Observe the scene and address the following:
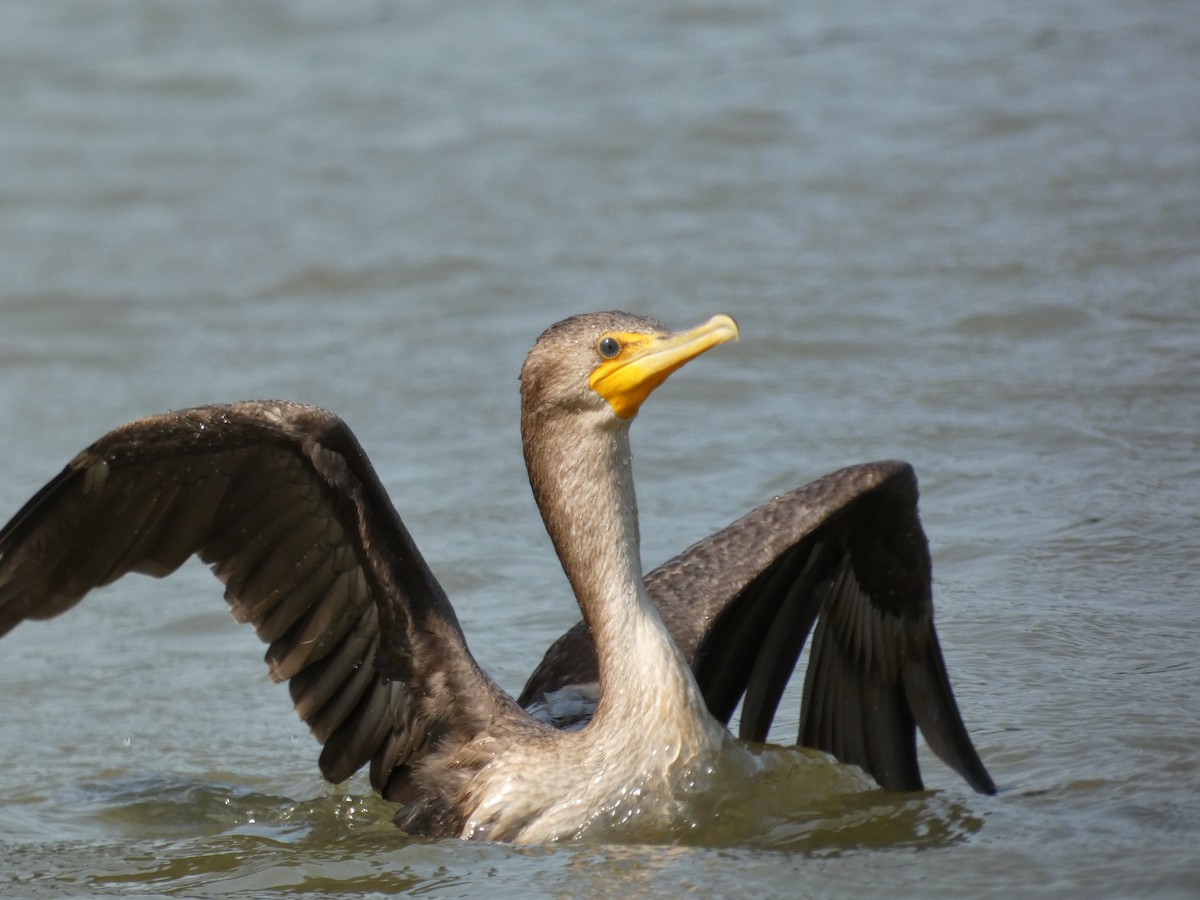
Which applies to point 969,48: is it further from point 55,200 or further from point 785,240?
point 55,200

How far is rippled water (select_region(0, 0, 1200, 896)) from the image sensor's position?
6.00m

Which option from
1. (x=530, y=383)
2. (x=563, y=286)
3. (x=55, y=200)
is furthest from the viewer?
(x=55, y=200)

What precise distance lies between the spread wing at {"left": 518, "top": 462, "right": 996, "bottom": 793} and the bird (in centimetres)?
1

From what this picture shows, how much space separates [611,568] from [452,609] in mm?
498

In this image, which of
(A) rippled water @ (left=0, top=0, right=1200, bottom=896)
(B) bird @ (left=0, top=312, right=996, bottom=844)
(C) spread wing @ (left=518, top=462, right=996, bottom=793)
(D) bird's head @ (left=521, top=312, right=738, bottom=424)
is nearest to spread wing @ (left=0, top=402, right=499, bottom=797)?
(B) bird @ (left=0, top=312, right=996, bottom=844)

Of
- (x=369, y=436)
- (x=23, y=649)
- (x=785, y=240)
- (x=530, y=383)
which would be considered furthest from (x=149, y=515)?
(x=785, y=240)

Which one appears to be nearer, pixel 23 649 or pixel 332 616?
pixel 332 616

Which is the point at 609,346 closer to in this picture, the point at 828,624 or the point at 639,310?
the point at 828,624

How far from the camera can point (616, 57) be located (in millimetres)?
15781

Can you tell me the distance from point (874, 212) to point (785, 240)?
0.65 meters

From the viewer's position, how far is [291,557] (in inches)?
235

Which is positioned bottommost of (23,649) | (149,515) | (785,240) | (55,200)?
(23,649)

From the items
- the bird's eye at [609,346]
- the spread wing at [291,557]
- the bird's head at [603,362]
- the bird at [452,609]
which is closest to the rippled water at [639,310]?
the bird at [452,609]

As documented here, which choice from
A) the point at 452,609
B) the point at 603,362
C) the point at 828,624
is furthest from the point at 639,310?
the point at 603,362
